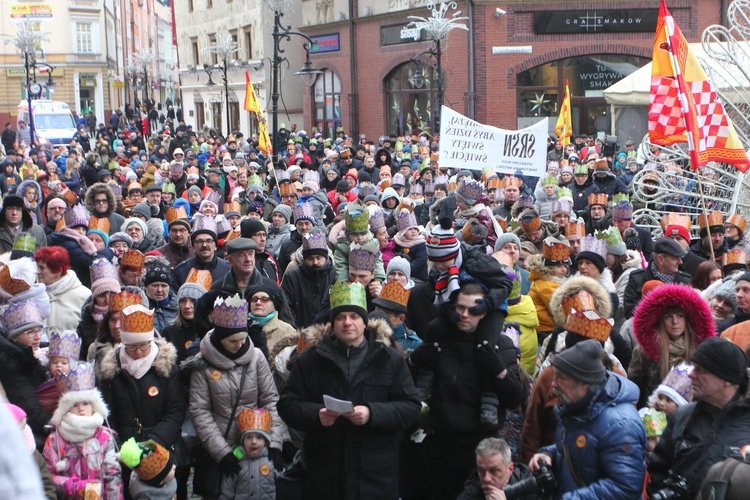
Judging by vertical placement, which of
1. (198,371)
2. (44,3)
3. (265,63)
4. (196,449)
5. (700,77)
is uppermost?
(44,3)

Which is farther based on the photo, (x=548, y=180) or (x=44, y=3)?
(x=44, y=3)

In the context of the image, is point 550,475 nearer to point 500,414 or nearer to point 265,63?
point 500,414

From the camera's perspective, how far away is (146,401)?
5801mm

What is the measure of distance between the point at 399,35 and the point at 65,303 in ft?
95.8

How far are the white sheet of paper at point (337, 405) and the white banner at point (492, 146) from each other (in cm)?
912

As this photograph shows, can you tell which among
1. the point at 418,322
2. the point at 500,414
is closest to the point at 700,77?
the point at 418,322

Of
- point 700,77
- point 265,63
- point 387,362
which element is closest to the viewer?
point 387,362

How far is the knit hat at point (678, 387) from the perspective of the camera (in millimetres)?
4945

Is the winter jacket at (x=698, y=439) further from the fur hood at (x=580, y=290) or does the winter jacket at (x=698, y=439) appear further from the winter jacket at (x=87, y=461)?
the winter jacket at (x=87, y=461)

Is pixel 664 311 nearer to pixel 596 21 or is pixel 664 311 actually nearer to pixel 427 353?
pixel 427 353

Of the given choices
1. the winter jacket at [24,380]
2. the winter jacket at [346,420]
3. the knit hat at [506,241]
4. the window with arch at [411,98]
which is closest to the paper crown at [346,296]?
the winter jacket at [346,420]

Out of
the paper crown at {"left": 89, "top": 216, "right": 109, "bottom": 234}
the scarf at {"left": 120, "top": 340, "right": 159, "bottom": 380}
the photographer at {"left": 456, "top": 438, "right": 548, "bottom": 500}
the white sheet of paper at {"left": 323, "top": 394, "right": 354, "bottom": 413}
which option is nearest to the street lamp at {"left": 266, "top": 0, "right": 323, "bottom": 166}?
the paper crown at {"left": 89, "top": 216, "right": 109, "bottom": 234}

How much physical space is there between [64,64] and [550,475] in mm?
74718

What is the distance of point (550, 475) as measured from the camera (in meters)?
4.39
